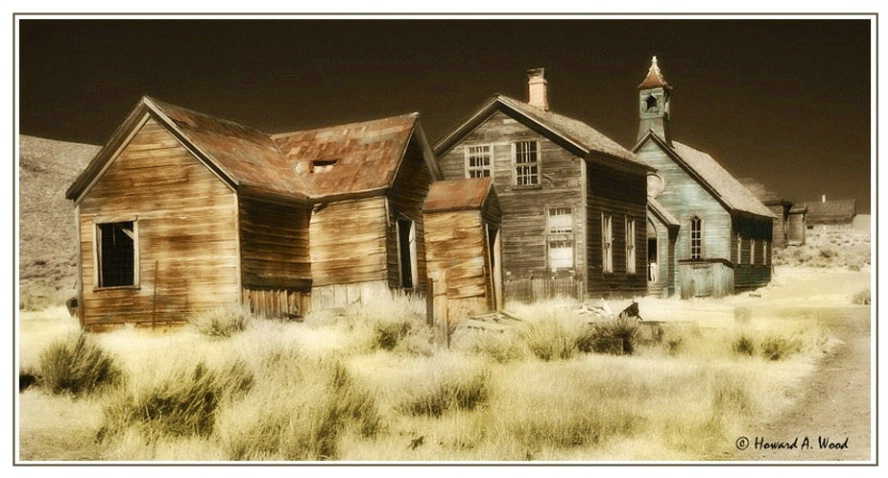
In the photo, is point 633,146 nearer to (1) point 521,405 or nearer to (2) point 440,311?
(2) point 440,311

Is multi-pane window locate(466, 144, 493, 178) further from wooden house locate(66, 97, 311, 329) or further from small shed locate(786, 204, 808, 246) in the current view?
small shed locate(786, 204, 808, 246)

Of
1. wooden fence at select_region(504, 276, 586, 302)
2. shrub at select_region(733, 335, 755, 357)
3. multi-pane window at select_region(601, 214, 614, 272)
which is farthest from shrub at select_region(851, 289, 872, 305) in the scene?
A: multi-pane window at select_region(601, 214, 614, 272)

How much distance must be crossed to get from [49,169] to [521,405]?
729 cm

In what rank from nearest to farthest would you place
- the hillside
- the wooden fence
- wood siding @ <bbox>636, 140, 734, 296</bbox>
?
the hillside → the wooden fence → wood siding @ <bbox>636, 140, 734, 296</bbox>

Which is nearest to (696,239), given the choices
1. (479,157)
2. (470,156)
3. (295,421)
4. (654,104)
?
(654,104)


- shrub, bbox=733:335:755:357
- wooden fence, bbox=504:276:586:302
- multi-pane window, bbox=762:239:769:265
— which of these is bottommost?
shrub, bbox=733:335:755:357

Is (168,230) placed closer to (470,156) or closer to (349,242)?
(349,242)

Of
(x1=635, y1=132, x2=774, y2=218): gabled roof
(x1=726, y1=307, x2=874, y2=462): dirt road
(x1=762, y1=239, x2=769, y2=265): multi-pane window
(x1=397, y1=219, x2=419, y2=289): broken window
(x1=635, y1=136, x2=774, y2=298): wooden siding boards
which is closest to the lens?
(x1=726, y1=307, x2=874, y2=462): dirt road

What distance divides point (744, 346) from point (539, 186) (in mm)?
7599

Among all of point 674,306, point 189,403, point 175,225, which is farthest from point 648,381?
point 674,306

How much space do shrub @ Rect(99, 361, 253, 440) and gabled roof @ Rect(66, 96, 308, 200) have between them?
5.90 metres

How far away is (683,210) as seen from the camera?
24.5m

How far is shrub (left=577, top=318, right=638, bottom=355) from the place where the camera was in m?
11.7

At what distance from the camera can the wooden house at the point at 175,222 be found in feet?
44.4
